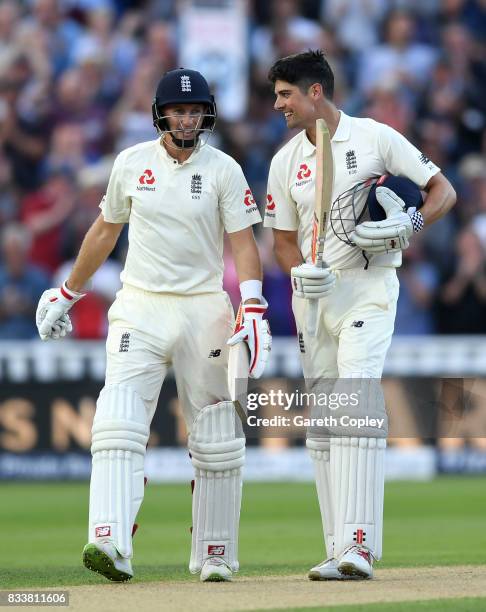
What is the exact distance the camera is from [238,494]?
6.89m

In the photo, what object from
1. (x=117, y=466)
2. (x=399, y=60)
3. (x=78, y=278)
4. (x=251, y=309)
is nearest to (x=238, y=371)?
(x=251, y=309)

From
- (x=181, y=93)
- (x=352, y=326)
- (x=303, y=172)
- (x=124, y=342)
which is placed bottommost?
(x=124, y=342)

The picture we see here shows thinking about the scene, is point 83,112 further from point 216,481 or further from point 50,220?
point 216,481

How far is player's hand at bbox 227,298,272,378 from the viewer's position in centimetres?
665

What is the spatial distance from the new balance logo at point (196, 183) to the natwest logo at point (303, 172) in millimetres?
478

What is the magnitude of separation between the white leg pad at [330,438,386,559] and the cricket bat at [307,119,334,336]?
0.85 metres

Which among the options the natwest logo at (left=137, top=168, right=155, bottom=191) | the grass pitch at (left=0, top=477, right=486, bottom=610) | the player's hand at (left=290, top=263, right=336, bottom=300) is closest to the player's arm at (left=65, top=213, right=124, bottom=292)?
the natwest logo at (left=137, top=168, right=155, bottom=191)

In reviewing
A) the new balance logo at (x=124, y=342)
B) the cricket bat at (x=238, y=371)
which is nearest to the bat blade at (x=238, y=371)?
the cricket bat at (x=238, y=371)

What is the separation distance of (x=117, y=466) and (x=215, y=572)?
2.26 ft

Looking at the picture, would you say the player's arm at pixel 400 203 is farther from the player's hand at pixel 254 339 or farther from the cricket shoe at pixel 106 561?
the cricket shoe at pixel 106 561

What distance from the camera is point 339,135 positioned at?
6.91 meters

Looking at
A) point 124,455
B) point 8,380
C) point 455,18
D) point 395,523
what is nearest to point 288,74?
point 124,455

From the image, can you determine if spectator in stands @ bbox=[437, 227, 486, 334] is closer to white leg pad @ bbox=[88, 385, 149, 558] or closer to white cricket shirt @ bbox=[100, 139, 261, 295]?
white cricket shirt @ bbox=[100, 139, 261, 295]

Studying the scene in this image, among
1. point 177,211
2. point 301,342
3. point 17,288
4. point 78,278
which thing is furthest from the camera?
point 17,288
